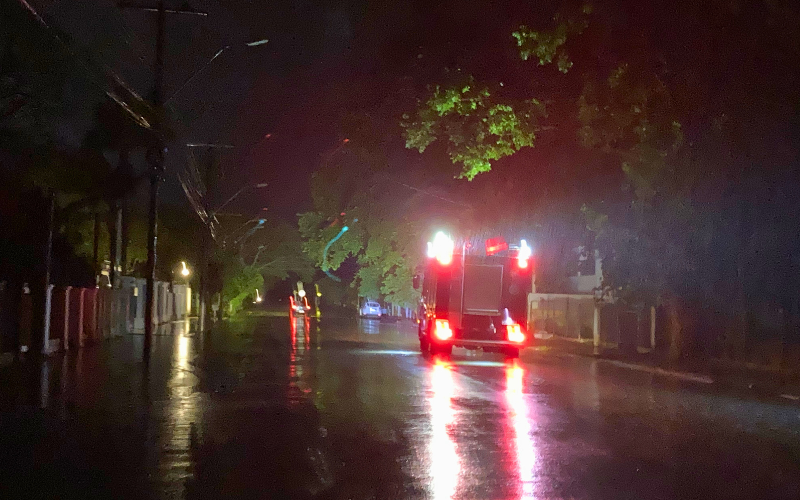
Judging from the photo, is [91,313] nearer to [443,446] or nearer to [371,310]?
[443,446]

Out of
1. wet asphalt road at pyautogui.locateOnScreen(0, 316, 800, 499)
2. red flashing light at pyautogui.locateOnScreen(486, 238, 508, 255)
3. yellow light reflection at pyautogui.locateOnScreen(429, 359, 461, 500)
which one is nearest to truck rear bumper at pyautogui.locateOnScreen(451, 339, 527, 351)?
red flashing light at pyautogui.locateOnScreen(486, 238, 508, 255)

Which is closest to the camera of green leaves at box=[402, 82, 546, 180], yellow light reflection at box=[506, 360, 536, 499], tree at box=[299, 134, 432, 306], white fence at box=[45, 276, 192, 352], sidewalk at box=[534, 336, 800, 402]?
yellow light reflection at box=[506, 360, 536, 499]

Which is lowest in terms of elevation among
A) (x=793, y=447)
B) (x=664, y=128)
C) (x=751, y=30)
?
(x=793, y=447)

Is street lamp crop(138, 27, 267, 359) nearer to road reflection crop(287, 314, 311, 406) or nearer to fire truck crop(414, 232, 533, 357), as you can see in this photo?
road reflection crop(287, 314, 311, 406)

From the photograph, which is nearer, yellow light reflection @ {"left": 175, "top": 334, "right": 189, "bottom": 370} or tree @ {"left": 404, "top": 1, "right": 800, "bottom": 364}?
tree @ {"left": 404, "top": 1, "right": 800, "bottom": 364}

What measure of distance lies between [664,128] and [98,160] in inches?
774

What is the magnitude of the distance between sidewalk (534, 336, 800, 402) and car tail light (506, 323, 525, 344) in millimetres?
3142

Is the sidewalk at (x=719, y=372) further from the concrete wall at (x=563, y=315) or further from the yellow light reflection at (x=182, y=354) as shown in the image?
the yellow light reflection at (x=182, y=354)

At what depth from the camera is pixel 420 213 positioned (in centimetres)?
3878

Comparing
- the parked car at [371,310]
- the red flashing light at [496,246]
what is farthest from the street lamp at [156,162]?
the parked car at [371,310]

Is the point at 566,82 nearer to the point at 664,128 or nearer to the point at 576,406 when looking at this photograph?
the point at 664,128

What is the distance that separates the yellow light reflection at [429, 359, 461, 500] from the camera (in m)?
7.46

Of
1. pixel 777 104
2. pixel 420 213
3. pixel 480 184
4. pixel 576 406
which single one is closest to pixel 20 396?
pixel 576 406

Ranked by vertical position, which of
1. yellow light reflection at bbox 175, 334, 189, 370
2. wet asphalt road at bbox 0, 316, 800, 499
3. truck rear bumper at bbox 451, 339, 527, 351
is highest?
truck rear bumper at bbox 451, 339, 527, 351
